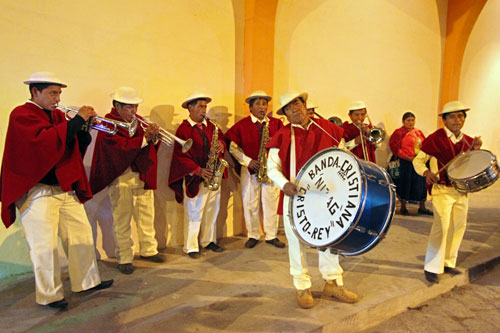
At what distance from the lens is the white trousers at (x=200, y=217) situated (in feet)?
Result: 16.2

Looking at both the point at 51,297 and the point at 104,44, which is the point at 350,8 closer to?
the point at 104,44

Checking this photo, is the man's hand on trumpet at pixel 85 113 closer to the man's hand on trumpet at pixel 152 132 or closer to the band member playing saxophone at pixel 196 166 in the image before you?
the man's hand on trumpet at pixel 152 132

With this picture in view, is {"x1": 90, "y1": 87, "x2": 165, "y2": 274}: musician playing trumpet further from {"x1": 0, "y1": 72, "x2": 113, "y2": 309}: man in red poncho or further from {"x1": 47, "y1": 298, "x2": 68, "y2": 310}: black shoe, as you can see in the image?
{"x1": 47, "y1": 298, "x2": 68, "y2": 310}: black shoe

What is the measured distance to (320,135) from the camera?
340 cm

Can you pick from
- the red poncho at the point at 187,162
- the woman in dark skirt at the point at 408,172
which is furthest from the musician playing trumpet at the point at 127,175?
the woman in dark skirt at the point at 408,172

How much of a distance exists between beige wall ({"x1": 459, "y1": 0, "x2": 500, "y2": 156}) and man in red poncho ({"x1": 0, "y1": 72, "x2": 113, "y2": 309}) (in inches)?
435

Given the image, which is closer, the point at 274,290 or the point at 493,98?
the point at 274,290

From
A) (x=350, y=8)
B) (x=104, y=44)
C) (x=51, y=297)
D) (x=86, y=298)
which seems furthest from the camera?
(x=350, y=8)

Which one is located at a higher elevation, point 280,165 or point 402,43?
point 402,43

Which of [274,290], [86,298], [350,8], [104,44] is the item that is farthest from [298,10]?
[86,298]

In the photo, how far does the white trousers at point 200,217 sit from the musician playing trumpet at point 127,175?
18.6 inches

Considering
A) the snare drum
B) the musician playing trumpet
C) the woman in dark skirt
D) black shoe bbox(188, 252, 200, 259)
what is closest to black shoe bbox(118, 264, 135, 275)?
the musician playing trumpet

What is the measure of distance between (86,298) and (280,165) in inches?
93.6

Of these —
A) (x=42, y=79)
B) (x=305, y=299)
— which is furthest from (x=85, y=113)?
(x=305, y=299)
